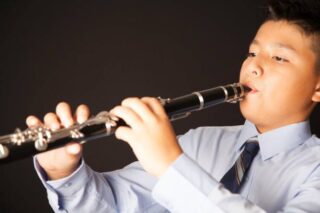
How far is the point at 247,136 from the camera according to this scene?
1.25m

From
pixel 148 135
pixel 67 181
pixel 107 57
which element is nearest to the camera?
pixel 148 135

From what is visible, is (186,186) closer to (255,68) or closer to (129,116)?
(129,116)

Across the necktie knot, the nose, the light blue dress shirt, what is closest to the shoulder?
the light blue dress shirt

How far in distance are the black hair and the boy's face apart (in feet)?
0.08

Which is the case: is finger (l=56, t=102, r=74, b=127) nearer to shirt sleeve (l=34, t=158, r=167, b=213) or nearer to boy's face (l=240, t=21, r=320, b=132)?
shirt sleeve (l=34, t=158, r=167, b=213)

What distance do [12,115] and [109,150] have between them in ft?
1.70

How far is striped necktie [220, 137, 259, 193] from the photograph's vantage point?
116 centimetres

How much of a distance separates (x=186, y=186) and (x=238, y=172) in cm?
43

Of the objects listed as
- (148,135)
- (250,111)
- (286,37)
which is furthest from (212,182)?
(286,37)

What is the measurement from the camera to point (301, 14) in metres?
1.26

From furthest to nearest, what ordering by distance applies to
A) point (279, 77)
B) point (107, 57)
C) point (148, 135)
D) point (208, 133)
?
point (107, 57), point (208, 133), point (279, 77), point (148, 135)

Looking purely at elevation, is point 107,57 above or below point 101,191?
above

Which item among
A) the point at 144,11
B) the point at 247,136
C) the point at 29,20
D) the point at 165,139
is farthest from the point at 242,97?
the point at 29,20

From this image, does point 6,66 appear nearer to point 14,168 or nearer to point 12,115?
point 12,115
